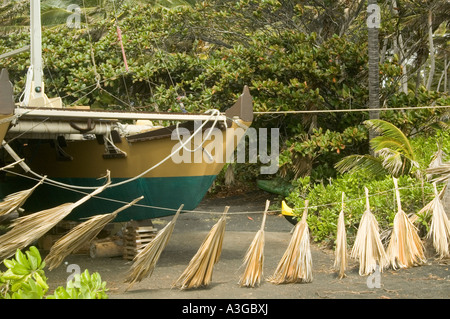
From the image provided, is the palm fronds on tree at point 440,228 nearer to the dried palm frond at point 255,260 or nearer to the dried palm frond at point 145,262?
the dried palm frond at point 255,260

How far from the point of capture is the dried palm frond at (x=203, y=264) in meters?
6.12

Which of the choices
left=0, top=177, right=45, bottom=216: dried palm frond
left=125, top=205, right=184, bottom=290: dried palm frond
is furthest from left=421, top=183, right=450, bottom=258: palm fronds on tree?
left=0, top=177, right=45, bottom=216: dried palm frond

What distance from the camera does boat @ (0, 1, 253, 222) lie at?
737 cm

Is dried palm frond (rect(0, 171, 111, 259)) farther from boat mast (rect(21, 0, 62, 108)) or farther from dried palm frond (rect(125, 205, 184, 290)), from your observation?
boat mast (rect(21, 0, 62, 108))

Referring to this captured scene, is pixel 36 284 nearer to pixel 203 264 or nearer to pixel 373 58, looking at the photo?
pixel 203 264

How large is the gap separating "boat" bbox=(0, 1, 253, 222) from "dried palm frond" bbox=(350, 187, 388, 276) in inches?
84.8

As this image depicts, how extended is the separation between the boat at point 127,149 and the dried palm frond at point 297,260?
179 cm

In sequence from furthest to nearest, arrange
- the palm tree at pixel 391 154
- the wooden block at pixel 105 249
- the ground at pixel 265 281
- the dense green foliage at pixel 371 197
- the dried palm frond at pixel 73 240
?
the palm tree at pixel 391 154
the wooden block at pixel 105 249
the dense green foliage at pixel 371 197
the dried palm frond at pixel 73 240
the ground at pixel 265 281

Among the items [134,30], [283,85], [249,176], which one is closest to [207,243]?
[283,85]

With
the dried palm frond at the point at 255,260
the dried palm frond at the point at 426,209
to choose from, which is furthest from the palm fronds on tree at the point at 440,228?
the dried palm frond at the point at 255,260

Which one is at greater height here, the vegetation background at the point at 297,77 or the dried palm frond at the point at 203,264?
the vegetation background at the point at 297,77

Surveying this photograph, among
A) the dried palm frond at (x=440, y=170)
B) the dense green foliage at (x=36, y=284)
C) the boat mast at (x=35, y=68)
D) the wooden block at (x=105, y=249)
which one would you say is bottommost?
the wooden block at (x=105, y=249)

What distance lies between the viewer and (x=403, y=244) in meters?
6.50
